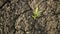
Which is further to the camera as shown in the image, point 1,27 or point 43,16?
point 1,27

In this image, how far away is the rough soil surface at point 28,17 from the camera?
291 cm

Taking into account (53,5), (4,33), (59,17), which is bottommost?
(4,33)

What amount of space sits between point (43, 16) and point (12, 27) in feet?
2.11

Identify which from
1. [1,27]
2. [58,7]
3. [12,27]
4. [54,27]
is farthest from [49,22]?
[1,27]

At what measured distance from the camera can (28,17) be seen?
304 centimetres

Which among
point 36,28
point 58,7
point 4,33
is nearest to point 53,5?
point 58,7

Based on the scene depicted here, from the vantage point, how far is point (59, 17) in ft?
9.45

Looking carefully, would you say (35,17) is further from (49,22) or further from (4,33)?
(4,33)

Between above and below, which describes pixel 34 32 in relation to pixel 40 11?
below

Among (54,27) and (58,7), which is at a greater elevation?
(58,7)

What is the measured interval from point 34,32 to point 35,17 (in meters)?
0.28

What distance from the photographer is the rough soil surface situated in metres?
2.91

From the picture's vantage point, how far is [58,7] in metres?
2.94

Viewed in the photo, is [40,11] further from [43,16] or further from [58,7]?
[58,7]
